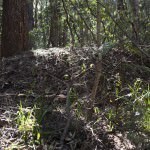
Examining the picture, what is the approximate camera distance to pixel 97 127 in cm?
349

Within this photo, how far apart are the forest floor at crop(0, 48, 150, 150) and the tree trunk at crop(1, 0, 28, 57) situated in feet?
2.36

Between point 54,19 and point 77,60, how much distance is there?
6.25m

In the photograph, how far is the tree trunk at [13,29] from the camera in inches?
238

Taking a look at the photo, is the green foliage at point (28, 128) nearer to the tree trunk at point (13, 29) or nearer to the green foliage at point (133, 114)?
the green foliage at point (133, 114)

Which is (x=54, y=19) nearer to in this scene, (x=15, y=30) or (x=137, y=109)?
(x=15, y=30)

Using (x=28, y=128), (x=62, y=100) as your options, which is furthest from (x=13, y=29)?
(x=28, y=128)

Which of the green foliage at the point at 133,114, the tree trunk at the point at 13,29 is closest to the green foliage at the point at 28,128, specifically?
the green foliage at the point at 133,114

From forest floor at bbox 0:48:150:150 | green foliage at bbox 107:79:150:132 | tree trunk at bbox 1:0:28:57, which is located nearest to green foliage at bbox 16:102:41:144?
forest floor at bbox 0:48:150:150

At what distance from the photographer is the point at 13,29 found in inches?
239

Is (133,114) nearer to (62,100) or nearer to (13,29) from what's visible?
(62,100)

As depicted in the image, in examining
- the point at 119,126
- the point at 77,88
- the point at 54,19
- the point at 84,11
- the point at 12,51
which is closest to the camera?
the point at 119,126

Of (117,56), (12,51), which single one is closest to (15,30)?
(12,51)

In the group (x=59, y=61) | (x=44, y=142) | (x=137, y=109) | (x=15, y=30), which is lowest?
(x=44, y=142)

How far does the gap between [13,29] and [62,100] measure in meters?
2.43
